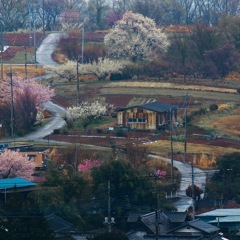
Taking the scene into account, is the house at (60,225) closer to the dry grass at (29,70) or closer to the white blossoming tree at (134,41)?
the dry grass at (29,70)

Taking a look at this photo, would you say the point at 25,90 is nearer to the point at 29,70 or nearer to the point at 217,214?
the point at 29,70

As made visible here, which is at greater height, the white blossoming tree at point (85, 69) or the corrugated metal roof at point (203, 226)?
the white blossoming tree at point (85, 69)

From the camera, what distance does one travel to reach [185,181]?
2288 cm

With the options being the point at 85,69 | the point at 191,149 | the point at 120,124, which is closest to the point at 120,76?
the point at 85,69

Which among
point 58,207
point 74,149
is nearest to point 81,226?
point 58,207

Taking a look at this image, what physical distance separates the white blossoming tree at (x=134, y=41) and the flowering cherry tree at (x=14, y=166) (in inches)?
729

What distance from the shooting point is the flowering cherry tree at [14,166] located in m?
22.5

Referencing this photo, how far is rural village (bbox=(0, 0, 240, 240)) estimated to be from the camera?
18.8m

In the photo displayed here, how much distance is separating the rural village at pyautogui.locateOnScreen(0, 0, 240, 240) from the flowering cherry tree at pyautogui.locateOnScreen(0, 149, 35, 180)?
0.03 m

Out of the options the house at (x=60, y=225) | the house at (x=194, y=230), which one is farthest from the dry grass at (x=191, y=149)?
the house at (x=60, y=225)

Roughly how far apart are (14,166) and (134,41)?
62.1 ft

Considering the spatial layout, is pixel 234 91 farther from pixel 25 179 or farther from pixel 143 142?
pixel 25 179

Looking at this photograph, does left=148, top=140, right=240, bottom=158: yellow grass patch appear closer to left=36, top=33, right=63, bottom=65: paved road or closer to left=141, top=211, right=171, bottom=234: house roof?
left=141, top=211, right=171, bottom=234: house roof

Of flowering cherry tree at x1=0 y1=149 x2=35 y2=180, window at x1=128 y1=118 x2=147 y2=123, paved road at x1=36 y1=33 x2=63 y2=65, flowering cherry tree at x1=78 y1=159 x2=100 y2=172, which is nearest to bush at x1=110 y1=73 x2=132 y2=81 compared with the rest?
paved road at x1=36 y1=33 x2=63 y2=65
